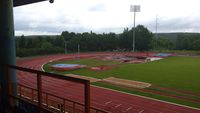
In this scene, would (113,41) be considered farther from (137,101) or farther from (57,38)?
(137,101)

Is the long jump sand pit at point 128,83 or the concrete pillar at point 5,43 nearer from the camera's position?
the concrete pillar at point 5,43

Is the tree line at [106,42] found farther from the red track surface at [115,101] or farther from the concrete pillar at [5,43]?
the concrete pillar at [5,43]

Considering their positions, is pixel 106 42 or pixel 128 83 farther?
pixel 106 42

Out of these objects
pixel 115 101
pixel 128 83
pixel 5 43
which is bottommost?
pixel 115 101

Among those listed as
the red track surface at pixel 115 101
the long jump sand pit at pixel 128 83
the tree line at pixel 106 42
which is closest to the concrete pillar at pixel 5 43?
the red track surface at pixel 115 101

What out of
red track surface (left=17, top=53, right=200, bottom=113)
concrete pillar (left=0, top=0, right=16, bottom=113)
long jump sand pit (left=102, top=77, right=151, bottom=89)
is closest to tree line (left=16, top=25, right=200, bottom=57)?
long jump sand pit (left=102, top=77, right=151, bottom=89)

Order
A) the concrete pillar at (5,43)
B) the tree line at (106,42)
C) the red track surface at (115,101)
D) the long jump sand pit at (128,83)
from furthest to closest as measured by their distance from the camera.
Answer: the tree line at (106,42) → the long jump sand pit at (128,83) → the red track surface at (115,101) → the concrete pillar at (5,43)

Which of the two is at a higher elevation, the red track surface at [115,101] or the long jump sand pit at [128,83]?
the long jump sand pit at [128,83]

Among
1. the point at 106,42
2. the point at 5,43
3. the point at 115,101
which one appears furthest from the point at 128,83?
the point at 106,42

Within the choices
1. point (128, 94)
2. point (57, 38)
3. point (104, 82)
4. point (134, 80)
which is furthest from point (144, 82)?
point (57, 38)

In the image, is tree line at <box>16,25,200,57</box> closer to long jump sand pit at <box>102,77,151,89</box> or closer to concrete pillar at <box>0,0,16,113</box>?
long jump sand pit at <box>102,77,151,89</box>

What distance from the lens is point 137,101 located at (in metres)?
17.9

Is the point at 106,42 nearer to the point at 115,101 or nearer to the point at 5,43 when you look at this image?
the point at 115,101

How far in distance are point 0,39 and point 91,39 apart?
5916 cm
